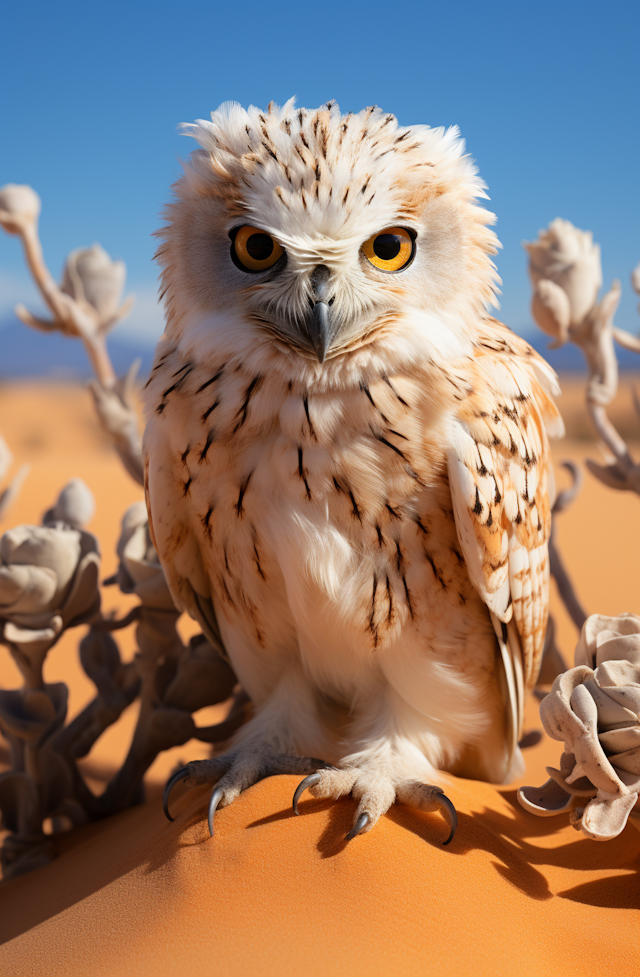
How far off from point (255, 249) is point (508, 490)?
0.74 m

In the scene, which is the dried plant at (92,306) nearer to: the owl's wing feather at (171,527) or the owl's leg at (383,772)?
the owl's wing feather at (171,527)

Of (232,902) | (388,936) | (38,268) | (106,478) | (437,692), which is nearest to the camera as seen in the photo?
(388,936)

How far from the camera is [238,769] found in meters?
1.55

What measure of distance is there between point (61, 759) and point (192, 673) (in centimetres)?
47

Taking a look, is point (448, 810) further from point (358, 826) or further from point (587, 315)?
point (587, 315)

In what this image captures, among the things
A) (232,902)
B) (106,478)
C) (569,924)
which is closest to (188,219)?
(232,902)

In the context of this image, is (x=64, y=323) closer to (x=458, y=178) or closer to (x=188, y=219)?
(x=188, y=219)

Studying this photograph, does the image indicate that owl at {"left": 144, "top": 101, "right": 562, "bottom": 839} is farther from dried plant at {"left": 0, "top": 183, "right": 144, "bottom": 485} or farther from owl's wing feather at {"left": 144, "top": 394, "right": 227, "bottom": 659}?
dried plant at {"left": 0, "top": 183, "right": 144, "bottom": 485}

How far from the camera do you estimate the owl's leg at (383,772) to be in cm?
138

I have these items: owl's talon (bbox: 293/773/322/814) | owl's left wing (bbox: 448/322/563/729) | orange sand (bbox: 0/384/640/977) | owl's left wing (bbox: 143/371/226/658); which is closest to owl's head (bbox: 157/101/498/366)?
owl's left wing (bbox: 448/322/563/729)

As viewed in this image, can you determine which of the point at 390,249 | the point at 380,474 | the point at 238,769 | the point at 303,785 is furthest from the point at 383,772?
the point at 390,249

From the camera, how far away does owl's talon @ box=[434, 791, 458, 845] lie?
1338 mm

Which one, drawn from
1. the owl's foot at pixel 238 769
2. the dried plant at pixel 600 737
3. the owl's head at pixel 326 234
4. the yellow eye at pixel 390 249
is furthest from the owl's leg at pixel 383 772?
the yellow eye at pixel 390 249

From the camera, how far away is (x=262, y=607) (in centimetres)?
168
